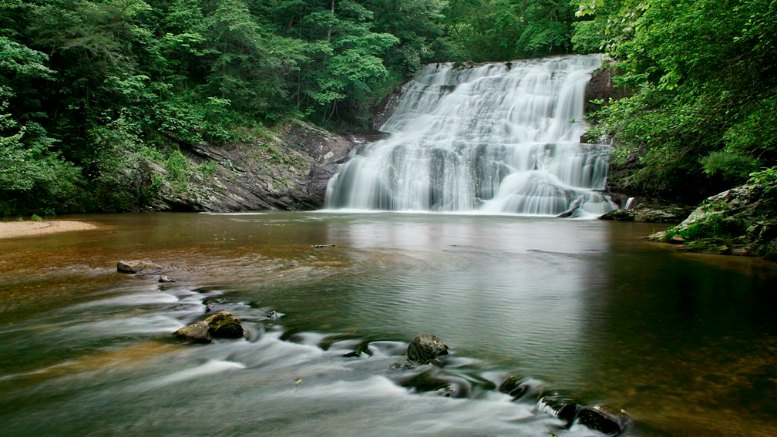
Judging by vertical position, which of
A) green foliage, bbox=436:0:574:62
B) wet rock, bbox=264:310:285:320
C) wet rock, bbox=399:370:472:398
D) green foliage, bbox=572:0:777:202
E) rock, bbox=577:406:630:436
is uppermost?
green foliage, bbox=436:0:574:62

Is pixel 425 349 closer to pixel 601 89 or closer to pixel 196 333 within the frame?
pixel 196 333

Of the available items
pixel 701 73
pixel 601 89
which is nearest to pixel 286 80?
pixel 601 89

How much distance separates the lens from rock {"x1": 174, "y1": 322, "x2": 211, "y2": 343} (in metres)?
3.80

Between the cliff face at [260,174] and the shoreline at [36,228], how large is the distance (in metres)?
5.76

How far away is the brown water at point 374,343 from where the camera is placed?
2.65 metres

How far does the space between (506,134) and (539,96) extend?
3480 mm

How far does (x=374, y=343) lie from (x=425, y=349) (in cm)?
52

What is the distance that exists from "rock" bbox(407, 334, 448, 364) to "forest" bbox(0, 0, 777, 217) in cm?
511

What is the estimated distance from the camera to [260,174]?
21.8 meters

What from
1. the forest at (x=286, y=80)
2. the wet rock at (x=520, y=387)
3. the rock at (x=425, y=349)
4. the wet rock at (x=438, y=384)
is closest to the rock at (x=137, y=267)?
the rock at (x=425, y=349)

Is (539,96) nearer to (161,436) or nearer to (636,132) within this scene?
(636,132)

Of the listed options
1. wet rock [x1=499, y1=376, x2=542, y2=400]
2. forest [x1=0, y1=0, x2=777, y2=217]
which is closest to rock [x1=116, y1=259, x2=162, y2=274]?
wet rock [x1=499, y1=376, x2=542, y2=400]

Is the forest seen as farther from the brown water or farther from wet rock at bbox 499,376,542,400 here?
wet rock at bbox 499,376,542,400

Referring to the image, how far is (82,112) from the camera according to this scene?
18.1m
